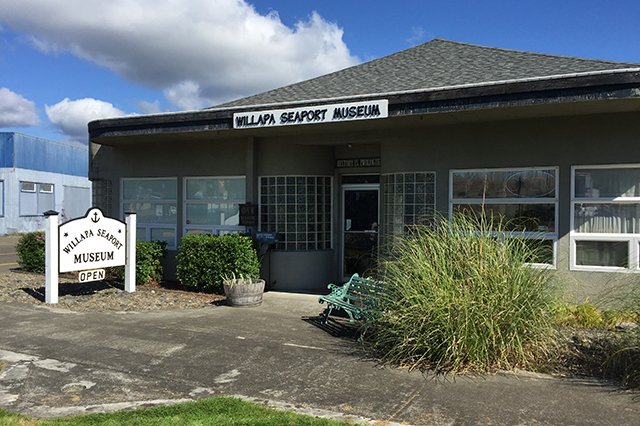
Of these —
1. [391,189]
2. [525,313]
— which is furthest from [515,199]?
[525,313]

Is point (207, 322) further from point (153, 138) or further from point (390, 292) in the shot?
point (153, 138)

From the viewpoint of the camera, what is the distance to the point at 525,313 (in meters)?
5.80

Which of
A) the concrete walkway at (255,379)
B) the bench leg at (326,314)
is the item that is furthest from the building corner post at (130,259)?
the bench leg at (326,314)

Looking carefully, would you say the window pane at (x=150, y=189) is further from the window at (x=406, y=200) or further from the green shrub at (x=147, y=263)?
the window at (x=406, y=200)

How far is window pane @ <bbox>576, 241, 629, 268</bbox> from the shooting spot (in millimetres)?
8258

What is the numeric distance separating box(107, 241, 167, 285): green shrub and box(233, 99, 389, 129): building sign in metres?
3.51

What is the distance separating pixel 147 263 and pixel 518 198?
7.55m

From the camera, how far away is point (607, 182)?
835 cm

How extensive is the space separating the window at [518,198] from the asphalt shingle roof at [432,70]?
161 cm

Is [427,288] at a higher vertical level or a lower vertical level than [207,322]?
higher

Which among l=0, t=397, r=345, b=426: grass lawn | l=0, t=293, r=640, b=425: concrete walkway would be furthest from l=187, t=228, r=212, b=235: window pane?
l=0, t=397, r=345, b=426: grass lawn

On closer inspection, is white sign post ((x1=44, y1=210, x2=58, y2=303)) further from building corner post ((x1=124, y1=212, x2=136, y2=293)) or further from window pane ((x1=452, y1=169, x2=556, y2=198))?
window pane ((x1=452, y1=169, x2=556, y2=198))

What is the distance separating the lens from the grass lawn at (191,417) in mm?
4352

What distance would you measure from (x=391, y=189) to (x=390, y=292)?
405cm
